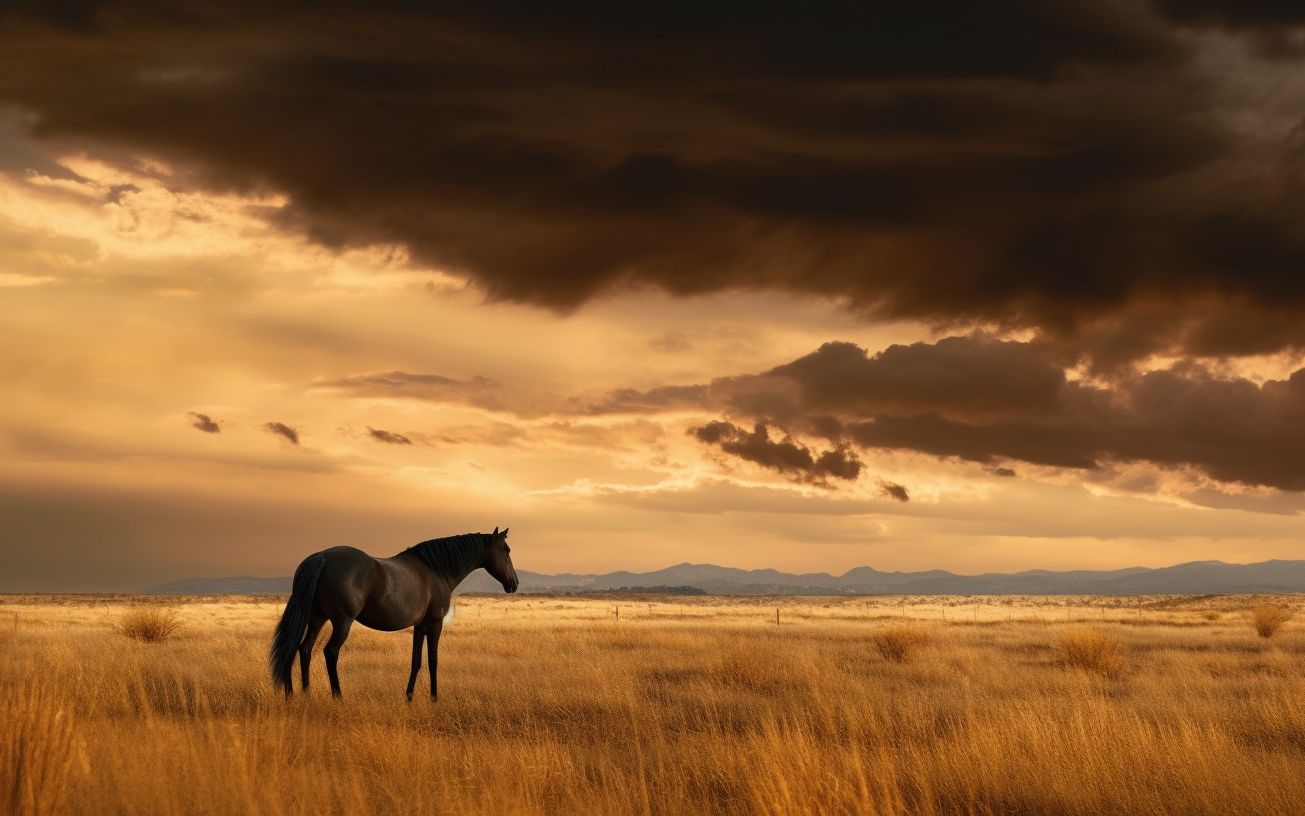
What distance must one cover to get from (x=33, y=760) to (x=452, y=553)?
8.98 metres

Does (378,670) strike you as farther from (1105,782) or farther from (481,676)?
(1105,782)

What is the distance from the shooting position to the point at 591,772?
360 inches

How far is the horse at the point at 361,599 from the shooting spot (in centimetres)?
1280

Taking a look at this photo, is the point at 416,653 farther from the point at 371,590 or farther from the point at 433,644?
the point at 371,590

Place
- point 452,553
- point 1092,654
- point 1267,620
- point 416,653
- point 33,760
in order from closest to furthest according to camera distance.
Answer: point 33,760, point 416,653, point 452,553, point 1092,654, point 1267,620

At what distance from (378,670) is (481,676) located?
249cm

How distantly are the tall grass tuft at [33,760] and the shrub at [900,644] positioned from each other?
1918 centimetres

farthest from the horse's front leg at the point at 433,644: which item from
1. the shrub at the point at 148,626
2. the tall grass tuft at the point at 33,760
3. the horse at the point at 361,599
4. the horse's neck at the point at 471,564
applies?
the shrub at the point at 148,626

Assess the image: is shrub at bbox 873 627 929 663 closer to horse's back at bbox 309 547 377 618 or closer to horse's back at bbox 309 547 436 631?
horse's back at bbox 309 547 436 631

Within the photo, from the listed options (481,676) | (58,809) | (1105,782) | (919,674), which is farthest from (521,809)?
(919,674)

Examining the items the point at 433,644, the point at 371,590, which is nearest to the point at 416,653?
the point at 433,644

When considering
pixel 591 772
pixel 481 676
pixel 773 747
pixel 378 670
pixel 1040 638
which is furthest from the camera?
pixel 1040 638

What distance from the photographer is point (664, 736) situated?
11547 millimetres

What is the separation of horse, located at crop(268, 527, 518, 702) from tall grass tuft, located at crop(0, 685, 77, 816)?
5.83 m
